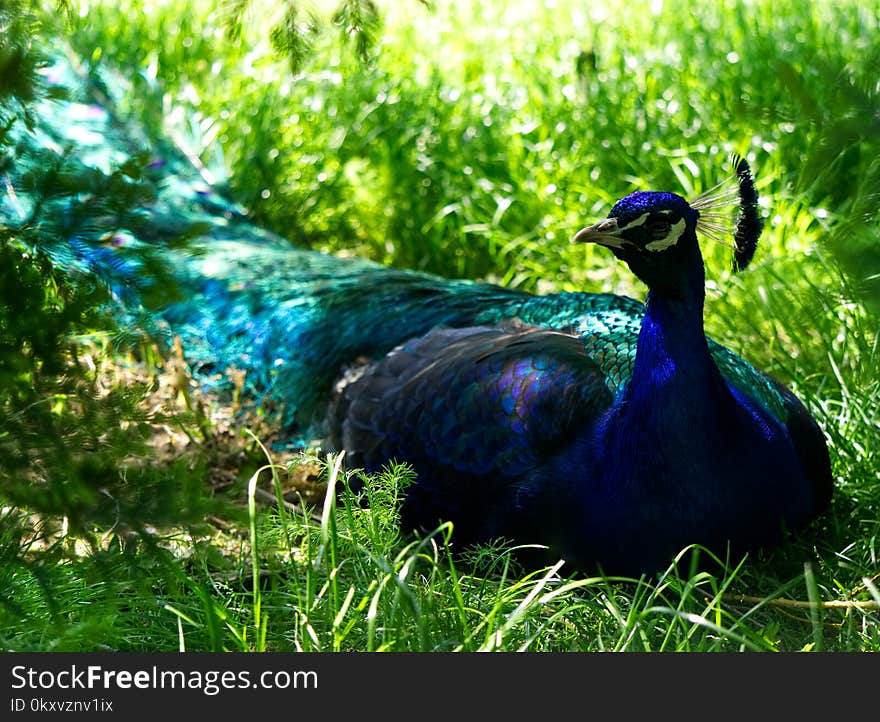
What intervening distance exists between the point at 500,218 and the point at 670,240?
6.79 ft

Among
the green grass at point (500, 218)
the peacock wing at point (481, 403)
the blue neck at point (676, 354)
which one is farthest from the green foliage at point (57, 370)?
the blue neck at point (676, 354)

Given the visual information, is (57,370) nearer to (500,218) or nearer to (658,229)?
(658,229)

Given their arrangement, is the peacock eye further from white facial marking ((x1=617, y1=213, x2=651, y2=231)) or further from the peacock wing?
the peacock wing

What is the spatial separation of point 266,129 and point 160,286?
322 centimetres

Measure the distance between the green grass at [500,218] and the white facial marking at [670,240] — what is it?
0.38 meters

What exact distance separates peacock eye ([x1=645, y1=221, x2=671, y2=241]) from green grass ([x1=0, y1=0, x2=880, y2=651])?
41 centimetres

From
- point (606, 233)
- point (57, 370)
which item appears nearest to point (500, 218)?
point (606, 233)

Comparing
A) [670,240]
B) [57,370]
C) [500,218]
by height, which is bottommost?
[57,370]

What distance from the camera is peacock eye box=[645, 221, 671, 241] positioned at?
2492mm

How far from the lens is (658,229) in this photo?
249 centimetres

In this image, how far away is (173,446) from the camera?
3490mm

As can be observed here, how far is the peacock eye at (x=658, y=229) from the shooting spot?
2.49 meters

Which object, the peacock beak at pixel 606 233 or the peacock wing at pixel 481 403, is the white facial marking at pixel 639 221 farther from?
the peacock wing at pixel 481 403

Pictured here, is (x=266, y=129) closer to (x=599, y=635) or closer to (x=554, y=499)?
(x=554, y=499)
